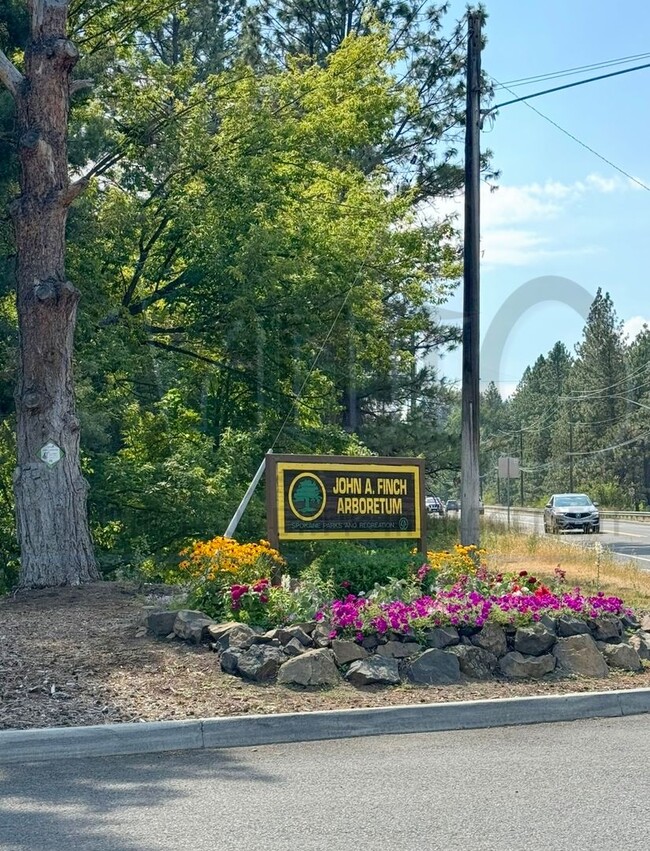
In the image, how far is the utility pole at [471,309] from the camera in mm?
15727

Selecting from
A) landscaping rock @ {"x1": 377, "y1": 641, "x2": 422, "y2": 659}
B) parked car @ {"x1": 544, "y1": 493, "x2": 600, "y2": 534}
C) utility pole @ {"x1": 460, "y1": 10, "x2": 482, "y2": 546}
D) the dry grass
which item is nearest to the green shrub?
landscaping rock @ {"x1": 377, "y1": 641, "x2": 422, "y2": 659}

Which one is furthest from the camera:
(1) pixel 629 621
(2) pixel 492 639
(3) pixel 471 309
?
(3) pixel 471 309

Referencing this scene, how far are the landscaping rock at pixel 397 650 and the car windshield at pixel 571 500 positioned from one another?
→ 112 ft

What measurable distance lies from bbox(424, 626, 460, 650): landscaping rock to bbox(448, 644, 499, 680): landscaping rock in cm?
7

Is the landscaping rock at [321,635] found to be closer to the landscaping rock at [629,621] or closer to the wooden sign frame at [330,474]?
the wooden sign frame at [330,474]

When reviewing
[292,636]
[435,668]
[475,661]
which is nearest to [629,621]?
[475,661]

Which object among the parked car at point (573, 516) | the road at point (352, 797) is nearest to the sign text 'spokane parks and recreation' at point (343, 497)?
the road at point (352, 797)

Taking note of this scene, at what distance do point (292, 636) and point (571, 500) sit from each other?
35.1 meters

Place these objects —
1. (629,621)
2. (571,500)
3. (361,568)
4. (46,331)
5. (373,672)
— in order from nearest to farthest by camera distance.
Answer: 1. (373,672)
2. (629,621)
3. (361,568)
4. (46,331)
5. (571,500)

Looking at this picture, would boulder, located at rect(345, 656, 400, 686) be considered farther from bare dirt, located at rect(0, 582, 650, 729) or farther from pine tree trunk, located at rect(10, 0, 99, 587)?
pine tree trunk, located at rect(10, 0, 99, 587)

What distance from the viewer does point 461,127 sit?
3522 centimetres

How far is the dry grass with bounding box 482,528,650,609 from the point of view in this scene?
635 inches

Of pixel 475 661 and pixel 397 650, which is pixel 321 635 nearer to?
pixel 397 650

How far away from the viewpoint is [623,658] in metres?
9.16
